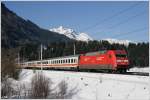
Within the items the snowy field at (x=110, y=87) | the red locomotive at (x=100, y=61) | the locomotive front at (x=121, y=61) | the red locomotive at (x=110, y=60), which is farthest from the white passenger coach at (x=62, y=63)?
the snowy field at (x=110, y=87)

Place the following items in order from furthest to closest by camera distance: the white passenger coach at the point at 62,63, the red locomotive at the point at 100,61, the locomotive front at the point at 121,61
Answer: the white passenger coach at the point at 62,63
the red locomotive at the point at 100,61
the locomotive front at the point at 121,61

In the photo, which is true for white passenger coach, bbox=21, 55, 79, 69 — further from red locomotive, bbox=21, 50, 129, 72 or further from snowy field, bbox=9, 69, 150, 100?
snowy field, bbox=9, 69, 150, 100

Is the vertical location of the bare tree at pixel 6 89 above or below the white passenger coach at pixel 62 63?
below

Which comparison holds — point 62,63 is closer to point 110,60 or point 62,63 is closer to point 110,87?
point 110,60

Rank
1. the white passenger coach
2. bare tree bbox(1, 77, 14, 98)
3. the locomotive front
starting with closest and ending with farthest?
bare tree bbox(1, 77, 14, 98), the locomotive front, the white passenger coach

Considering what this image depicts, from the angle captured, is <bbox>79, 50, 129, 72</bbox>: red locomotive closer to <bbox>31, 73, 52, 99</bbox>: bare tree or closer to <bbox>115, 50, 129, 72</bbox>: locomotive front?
<bbox>115, 50, 129, 72</bbox>: locomotive front

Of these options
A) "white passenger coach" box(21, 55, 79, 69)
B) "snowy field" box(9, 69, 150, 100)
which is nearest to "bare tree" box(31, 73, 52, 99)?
"snowy field" box(9, 69, 150, 100)

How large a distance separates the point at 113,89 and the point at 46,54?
7656cm

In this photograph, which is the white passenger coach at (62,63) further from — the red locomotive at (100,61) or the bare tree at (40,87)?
the bare tree at (40,87)

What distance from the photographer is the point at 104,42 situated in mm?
94000

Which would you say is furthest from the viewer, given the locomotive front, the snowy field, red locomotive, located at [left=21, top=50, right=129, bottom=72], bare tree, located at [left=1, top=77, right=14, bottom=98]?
red locomotive, located at [left=21, top=50, right=129, bottom=72]

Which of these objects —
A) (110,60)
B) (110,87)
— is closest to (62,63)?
(110,60)

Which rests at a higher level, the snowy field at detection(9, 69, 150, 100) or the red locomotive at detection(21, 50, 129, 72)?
the red locomotive at detection(21, 50, 129, 72)

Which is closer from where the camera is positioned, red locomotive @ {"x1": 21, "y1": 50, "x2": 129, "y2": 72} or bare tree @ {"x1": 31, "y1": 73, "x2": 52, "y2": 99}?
bare tree @ {"x1": 31, "y1": 73, "x2": 52, "y2": 99}
